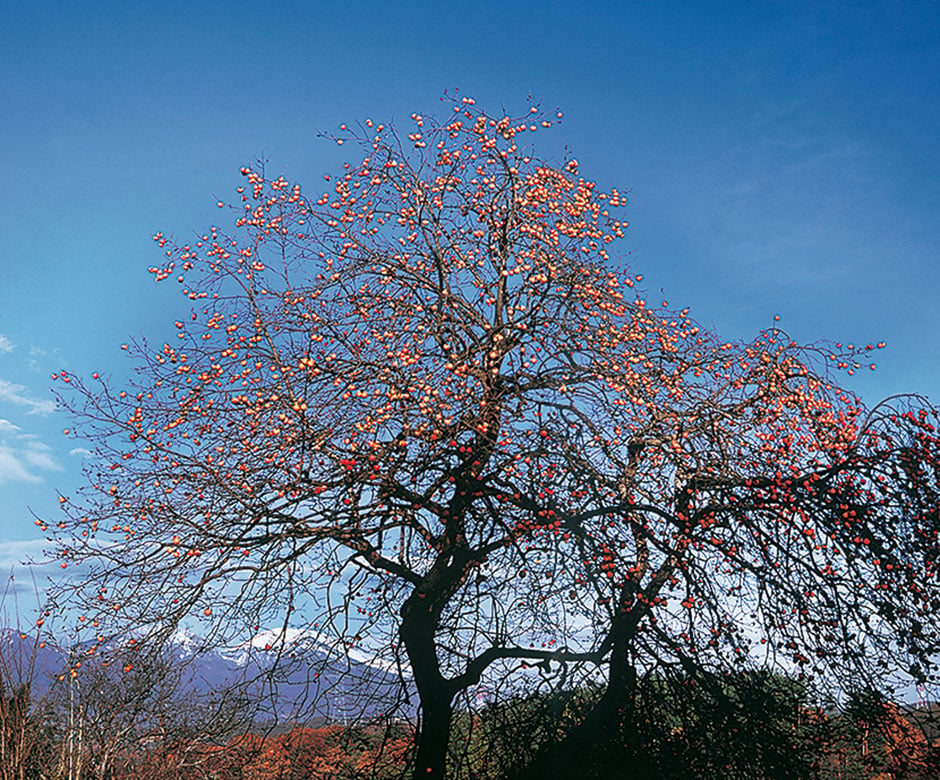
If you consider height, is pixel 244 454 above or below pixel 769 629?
above

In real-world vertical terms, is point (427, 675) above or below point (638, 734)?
above

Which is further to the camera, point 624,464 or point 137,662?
A: point 624,464

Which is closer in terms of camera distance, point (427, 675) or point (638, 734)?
point (638, 734)

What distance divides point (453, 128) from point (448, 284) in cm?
184

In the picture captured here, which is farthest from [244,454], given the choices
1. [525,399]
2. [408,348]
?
[525,399]

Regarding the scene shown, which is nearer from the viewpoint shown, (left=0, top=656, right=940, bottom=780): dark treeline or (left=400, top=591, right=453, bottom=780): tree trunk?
(left=0, top=656, right=940, bottom=780): dark treeline

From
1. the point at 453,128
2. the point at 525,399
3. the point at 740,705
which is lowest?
the point at 740,705

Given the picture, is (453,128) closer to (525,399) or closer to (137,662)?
(525,399)

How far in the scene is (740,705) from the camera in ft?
25.4

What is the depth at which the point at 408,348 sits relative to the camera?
8.29 meters

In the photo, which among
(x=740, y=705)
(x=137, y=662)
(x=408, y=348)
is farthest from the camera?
(x=408, y=348)

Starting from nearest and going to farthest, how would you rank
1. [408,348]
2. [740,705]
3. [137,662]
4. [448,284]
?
1. [137,662]
2. [740,705]
3. [408,348]
4. [448,284]

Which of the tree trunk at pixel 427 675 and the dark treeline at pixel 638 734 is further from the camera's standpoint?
the tree trunk at pixel 427 675

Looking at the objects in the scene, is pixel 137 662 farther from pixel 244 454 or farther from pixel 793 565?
pixel 793 565
